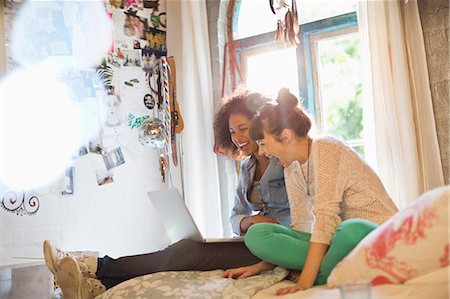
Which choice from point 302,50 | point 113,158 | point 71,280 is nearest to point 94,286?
point 71,280

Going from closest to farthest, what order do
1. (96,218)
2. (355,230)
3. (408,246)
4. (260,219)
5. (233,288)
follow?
(408,246) → (355,230) → (233,288) → (260,219) → (96,218)

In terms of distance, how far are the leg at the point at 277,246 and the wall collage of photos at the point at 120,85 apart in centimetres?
133

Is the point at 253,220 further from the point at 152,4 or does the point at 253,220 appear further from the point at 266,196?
the point at 152,4

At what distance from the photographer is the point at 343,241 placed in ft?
4.89

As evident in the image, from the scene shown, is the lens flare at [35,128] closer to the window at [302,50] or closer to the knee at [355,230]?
the window at [302,50]

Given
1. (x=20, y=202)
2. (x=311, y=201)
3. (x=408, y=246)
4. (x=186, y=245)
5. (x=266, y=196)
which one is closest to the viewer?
(x=408, y=246)

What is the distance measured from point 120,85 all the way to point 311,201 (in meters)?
1.58

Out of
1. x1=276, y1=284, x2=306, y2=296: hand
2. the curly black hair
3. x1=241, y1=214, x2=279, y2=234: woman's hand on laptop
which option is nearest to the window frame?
the curly black hair

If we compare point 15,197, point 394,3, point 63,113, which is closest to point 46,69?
point 63,113

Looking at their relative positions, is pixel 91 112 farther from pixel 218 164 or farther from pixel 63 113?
pixel 218 164

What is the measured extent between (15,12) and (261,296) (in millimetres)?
1844

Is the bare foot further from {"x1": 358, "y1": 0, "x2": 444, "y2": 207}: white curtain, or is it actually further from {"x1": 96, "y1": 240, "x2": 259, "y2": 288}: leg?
{"x1": 358, "y1": 0, "x2": 444, "y2": 207}: white curtain

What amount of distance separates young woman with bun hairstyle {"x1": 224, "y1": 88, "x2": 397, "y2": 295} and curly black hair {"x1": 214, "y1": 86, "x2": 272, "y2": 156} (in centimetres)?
50

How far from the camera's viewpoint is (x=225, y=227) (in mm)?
3154
